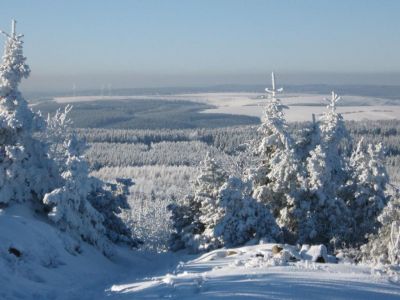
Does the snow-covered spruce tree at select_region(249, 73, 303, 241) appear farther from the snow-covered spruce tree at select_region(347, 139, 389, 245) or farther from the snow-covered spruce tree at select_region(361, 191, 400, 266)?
the snow-covered spruce tree at select_region(361, 191, 400, 266)

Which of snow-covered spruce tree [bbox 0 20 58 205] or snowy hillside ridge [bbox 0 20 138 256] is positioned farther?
snow-covered spruce tree [bbox 0 20 58 205]

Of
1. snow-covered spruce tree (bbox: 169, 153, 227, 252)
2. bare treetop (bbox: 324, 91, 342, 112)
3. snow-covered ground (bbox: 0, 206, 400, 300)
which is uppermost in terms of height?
bare treetop (bbox: 324, 91, 342, 112)

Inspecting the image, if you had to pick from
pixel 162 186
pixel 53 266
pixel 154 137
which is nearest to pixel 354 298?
pixel 53 266

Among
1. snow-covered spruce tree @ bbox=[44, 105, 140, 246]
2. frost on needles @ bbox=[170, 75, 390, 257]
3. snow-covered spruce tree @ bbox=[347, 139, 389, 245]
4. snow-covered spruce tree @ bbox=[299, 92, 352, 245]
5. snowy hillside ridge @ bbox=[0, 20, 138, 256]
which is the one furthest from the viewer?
snow-covered spruce tree @ bbox=[44, 105, 140, 246]

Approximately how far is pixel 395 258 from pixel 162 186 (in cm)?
11769

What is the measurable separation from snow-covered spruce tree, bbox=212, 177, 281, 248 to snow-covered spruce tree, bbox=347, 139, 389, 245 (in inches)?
221

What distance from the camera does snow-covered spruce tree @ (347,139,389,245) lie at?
33.2m

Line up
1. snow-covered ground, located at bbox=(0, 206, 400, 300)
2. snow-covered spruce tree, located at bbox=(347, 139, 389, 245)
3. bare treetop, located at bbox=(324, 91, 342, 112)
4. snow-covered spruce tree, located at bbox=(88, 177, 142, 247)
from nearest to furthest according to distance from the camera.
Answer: snow-covered ground, located at bbox=(0, 206, 400, 300) < snow-covered spruce tree, located at bbox=(347, 139, 389, 245) < bare treetop, located at bbox=(324, 91, 342, 112) < snow-covered spruce tree, located at bbox=(88, 177, 142, 247)

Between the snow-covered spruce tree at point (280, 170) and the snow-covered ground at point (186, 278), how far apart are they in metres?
11.5

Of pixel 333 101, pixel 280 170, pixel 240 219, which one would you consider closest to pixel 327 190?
pixel 280 170

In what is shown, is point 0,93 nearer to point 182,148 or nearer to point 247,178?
point 247,178

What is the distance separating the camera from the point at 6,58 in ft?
93.7

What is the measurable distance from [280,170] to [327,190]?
3108 millimetres

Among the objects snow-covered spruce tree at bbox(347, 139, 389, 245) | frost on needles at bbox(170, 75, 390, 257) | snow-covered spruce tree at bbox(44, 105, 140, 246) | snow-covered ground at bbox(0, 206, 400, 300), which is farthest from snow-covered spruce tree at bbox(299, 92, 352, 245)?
snow-covered spruce tree at bbox(44, 105, 140, 246)
